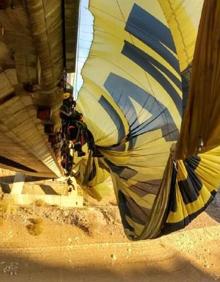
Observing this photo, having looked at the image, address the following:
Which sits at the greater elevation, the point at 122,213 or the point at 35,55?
the point at 35,55

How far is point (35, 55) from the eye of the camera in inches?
143

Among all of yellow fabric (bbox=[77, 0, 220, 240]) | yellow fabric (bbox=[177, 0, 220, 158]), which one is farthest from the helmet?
yellow fabric (bbox=[177, 0, 220, 158])

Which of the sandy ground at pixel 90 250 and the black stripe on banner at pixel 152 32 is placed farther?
the sandy ground at pixel 90 250

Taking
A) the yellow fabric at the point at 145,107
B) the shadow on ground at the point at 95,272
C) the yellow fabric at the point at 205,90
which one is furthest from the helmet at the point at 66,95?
the shadow on ground at the point at 95,272

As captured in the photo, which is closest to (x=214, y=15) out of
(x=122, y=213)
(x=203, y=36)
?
(x=203, y=36)

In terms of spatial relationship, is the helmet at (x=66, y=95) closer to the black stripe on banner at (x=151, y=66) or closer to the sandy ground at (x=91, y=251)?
the black stripe on banner at (x=151, y=66)

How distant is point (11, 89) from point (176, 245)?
10404 mm

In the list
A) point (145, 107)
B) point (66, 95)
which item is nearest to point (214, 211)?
point (145, 107)

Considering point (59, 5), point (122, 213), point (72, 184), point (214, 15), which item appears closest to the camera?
point (214, 15)

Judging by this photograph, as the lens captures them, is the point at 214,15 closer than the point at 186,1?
Yes

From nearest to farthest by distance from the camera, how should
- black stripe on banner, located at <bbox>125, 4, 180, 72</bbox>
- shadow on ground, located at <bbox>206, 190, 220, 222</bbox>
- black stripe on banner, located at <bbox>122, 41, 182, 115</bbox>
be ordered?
black stripe on banner, located at <bbox>125, 4, 180, 72</bbox> < black stripe on banner, located at <bbox>122, 41, 182, 115</bbox> < shadow on ground, located at <bbox>206, 190, 220, 222</bbox>

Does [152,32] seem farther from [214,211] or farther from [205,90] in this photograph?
[214,211]

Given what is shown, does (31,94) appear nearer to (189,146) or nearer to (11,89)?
(11,89)

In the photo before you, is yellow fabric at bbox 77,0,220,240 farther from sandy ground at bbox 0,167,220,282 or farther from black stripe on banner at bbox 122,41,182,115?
sandy ground at bbox 0,167,220,282
